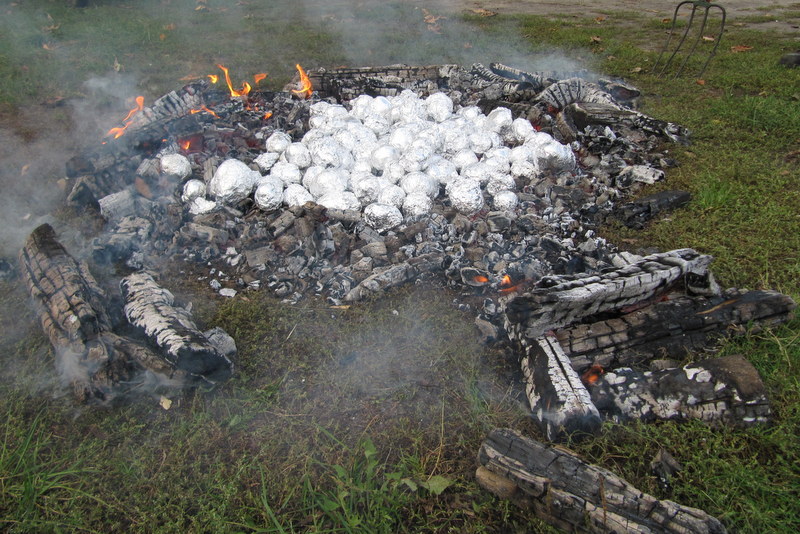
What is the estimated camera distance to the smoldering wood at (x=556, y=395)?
2.77 metres

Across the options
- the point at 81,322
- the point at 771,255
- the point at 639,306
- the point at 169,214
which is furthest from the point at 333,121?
the point at 771,255

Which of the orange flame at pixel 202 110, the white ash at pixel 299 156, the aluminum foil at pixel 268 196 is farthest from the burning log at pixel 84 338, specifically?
the orange flame at pixel 202 110

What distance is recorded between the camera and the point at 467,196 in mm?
4633

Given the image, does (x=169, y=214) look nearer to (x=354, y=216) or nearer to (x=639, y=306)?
(x=354, y=216)

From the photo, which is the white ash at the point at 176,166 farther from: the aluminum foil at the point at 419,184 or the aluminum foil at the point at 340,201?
the aluminum foil at the point at 419,184

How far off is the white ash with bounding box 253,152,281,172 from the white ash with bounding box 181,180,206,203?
68 cm

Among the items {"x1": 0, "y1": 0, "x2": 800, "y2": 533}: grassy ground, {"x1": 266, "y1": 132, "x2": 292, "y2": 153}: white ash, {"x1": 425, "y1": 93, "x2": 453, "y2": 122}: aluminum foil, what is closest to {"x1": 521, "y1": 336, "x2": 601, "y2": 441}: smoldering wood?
{"x1": 0, "y1": 0, "x2": 800, "y2": 533}: grassy ground

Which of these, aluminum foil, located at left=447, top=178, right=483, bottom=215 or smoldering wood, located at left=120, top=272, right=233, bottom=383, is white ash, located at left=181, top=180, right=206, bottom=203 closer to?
smoldering wood, located at left=120, top=272, right=233, bottom=383

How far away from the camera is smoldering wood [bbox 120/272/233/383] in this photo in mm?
3031

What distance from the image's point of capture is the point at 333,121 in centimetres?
575

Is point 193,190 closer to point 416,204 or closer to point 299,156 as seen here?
point 299,156

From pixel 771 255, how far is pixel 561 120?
9.58 ft

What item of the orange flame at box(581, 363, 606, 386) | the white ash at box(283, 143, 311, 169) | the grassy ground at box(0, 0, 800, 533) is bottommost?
the grassy ground at box(0, 0, 800, 533)

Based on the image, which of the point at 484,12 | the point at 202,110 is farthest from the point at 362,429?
the point at 484,12
